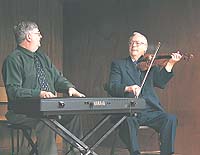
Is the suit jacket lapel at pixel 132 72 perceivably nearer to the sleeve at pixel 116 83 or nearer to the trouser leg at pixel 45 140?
the sleeve at pixel 116 83

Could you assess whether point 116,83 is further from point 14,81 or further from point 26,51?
point 14,81

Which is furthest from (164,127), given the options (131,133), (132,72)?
(132,72)

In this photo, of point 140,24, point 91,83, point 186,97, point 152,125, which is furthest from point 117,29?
point 152,125

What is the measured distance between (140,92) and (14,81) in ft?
3.35

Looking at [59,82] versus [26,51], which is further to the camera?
[59,82]

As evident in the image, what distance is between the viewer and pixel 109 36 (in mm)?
6074

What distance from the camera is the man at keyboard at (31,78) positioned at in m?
3.87

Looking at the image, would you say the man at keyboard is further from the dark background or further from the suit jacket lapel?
the dark background

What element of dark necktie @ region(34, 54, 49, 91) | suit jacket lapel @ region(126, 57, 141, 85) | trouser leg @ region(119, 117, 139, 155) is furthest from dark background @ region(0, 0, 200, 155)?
dark necktie @ region(34, 54, 49, 91)

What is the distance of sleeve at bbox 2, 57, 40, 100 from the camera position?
3781 mm

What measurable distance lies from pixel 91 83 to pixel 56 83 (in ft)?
7.01

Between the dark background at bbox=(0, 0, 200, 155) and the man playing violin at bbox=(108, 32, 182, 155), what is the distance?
748 millimetres

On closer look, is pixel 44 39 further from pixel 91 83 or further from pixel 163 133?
pixel 163 133

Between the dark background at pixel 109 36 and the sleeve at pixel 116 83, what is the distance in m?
0.93
